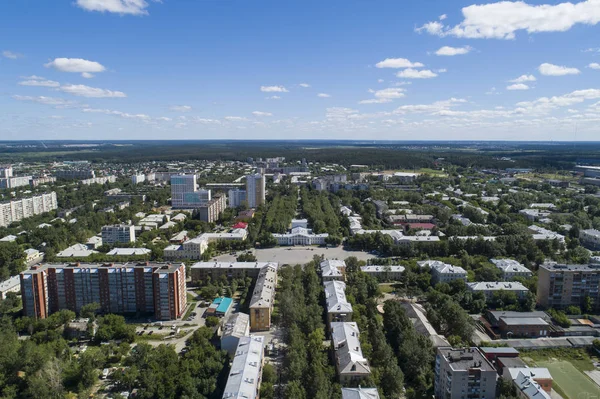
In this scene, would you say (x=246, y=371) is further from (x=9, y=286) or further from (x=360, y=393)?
(x=9, y=286)

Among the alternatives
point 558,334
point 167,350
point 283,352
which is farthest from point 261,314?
point 558,334

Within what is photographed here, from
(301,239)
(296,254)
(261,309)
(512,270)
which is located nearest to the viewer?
(261,309)

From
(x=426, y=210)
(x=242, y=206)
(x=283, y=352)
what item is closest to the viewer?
(x=283, y=352)

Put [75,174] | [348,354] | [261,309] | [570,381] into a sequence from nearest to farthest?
1. [348,354]
2. [570,381]
3. [261,309]
4. [75,174]

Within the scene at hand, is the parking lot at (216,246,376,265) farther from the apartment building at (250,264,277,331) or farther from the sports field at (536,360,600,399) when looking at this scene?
the sports field at (536,360,600,399)

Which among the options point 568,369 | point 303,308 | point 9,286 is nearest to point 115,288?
point 9,286

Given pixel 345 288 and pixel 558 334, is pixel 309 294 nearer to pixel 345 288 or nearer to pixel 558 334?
Result: pixel 345 288

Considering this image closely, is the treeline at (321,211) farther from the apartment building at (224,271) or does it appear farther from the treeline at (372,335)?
the apartment building at (224,271)
